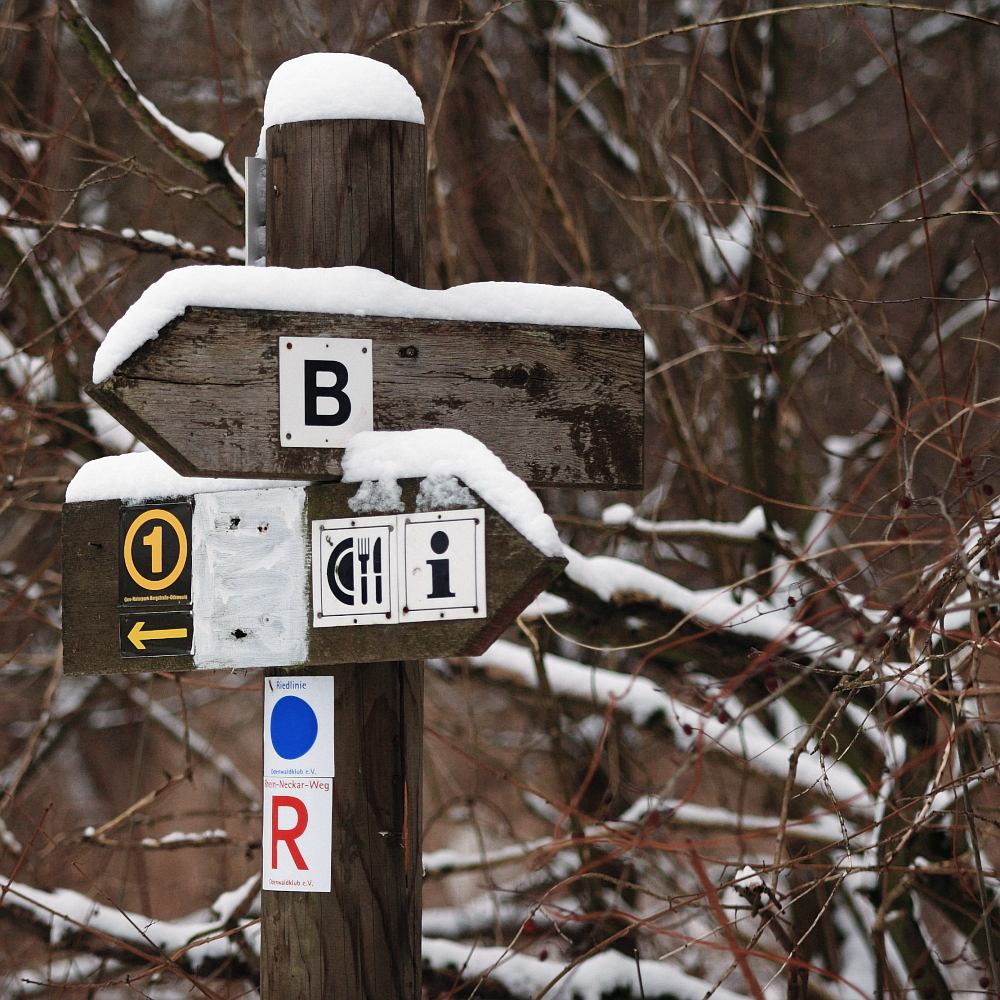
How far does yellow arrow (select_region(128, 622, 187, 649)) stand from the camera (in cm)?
151

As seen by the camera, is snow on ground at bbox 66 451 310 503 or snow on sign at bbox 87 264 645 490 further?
snow on ground at bbox 66 451 310 503

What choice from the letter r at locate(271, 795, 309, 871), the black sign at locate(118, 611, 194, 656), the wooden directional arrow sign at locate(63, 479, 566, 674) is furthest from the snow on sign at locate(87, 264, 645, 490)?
the letter r at locate(271, 795, 309, 871)

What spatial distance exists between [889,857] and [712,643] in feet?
4.87

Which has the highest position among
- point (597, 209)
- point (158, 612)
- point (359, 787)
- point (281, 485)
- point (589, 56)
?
point (597, 209)

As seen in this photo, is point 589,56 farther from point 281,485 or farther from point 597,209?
point 281,485

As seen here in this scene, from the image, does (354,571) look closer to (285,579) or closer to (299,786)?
(285,579)

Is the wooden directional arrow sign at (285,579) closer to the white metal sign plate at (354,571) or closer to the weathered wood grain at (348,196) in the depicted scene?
the white metal sign plate at (354,571)

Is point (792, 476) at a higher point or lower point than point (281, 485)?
higher

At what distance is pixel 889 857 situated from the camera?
1524 millimetres

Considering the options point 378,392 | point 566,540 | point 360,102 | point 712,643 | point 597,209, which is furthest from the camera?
point 597,209

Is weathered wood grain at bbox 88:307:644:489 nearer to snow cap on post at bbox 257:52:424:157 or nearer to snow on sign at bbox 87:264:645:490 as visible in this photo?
snow on sign at bbox 87:264:645:490

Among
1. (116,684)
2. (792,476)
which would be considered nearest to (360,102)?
(792,476)

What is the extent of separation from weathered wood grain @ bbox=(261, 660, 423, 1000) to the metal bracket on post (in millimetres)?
673

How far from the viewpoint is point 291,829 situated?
1.49 m
